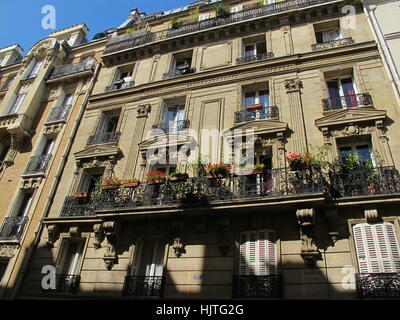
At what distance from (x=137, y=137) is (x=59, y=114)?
5164 mm

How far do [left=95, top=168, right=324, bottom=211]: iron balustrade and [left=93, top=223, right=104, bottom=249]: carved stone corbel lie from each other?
A: 61 cm

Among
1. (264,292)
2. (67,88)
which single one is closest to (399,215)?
(264,292)

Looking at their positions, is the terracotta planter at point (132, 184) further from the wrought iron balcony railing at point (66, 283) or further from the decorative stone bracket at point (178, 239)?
the wrought iron balcony railing at point (66, 283)

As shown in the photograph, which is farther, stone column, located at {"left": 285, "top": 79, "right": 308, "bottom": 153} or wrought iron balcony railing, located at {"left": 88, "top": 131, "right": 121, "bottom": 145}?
wrought iron balcony railing, located at {"left": 88, "top": 131, "right": 121, "bottom": 145}

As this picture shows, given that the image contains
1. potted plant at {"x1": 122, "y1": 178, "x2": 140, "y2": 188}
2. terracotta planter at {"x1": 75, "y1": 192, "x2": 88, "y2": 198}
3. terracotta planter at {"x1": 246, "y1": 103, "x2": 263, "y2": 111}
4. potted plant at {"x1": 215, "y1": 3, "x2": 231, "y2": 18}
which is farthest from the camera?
potted plant at {"x1": 215, "y1": 3, "x2": 231, "y2": 18}

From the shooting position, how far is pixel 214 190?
30.3ft

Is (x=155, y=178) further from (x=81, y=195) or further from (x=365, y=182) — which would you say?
(x=365, y=182)

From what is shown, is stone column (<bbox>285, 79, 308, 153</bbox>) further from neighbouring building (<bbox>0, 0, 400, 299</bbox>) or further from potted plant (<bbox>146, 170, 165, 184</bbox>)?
potted plant (<bbox>146, 170, 165, 184</bbox>)

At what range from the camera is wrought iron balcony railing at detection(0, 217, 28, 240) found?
458 inches

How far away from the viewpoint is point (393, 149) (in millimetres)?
8953

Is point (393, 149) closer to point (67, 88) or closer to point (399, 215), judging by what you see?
point (399, 215)

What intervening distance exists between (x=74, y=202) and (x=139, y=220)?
9.94ft

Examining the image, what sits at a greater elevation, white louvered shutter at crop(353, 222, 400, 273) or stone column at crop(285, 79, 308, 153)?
stone column at crop(285, 79, 308, 153)

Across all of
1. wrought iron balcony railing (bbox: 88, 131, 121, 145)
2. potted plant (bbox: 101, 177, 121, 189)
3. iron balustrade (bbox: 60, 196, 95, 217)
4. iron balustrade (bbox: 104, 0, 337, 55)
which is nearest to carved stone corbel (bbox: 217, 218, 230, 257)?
potted plant (bbox: 101, 177, 121, 189)
